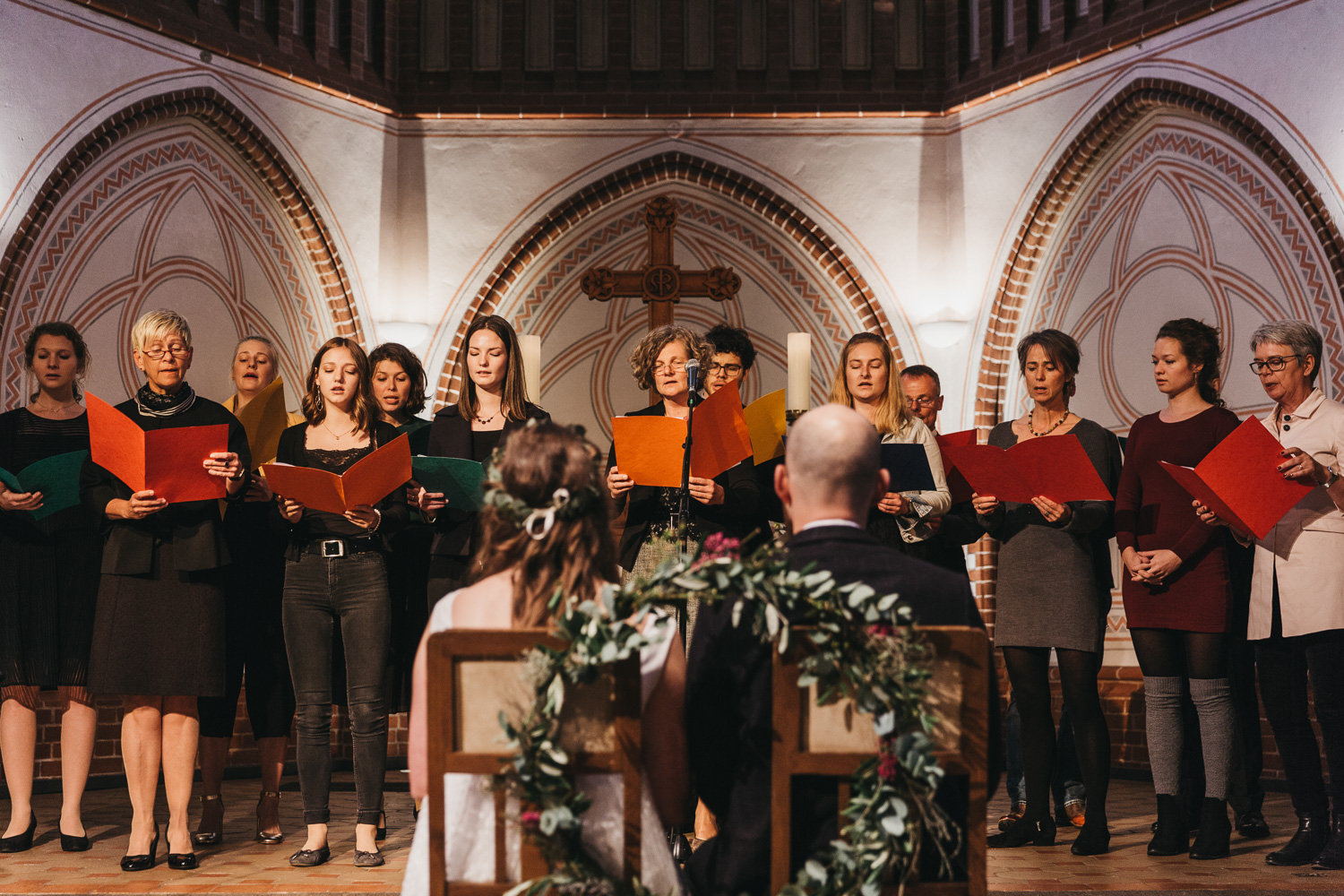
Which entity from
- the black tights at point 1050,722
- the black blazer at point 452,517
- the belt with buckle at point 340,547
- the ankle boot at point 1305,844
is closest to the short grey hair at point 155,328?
the belt with buckle at point 340,547

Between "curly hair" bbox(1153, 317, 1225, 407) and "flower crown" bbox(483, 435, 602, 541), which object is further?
"curly hair" bbox(1153, 317, 1225, 407)

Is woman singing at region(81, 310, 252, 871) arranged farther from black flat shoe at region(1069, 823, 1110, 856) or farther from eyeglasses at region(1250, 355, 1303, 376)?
eyeglasses at region(1250, 355, 1303, 376)

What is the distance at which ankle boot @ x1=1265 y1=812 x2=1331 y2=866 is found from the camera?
410cm

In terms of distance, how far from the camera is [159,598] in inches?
162

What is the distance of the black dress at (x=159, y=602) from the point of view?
13.3ft

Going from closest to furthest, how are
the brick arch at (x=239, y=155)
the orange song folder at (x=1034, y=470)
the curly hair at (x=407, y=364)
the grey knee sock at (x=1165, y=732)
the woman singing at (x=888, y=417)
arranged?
the orange song folder at (x=1034, y=470)
the grey knee sock at (x=1165, y=732)
the woman singing at (x=888, y=417)
the curly hair at (x=407, y=364)
the brick arch at (x=239, y=155)

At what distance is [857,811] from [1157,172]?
6.36 m

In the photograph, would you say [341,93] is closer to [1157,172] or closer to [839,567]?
[1157,172]

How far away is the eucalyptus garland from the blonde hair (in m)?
2.47

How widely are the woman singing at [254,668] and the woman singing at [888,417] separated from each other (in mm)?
2118

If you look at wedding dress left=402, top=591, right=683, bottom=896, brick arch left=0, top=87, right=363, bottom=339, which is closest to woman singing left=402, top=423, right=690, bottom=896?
wedding dress left=402, top=591, right=683, bottom=896

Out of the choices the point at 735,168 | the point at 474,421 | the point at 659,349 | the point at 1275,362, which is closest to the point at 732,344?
the point at 659,349

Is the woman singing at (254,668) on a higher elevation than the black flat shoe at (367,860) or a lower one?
higher

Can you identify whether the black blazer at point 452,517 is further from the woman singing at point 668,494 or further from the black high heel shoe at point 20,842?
the black high heel shoe at point 20,842
